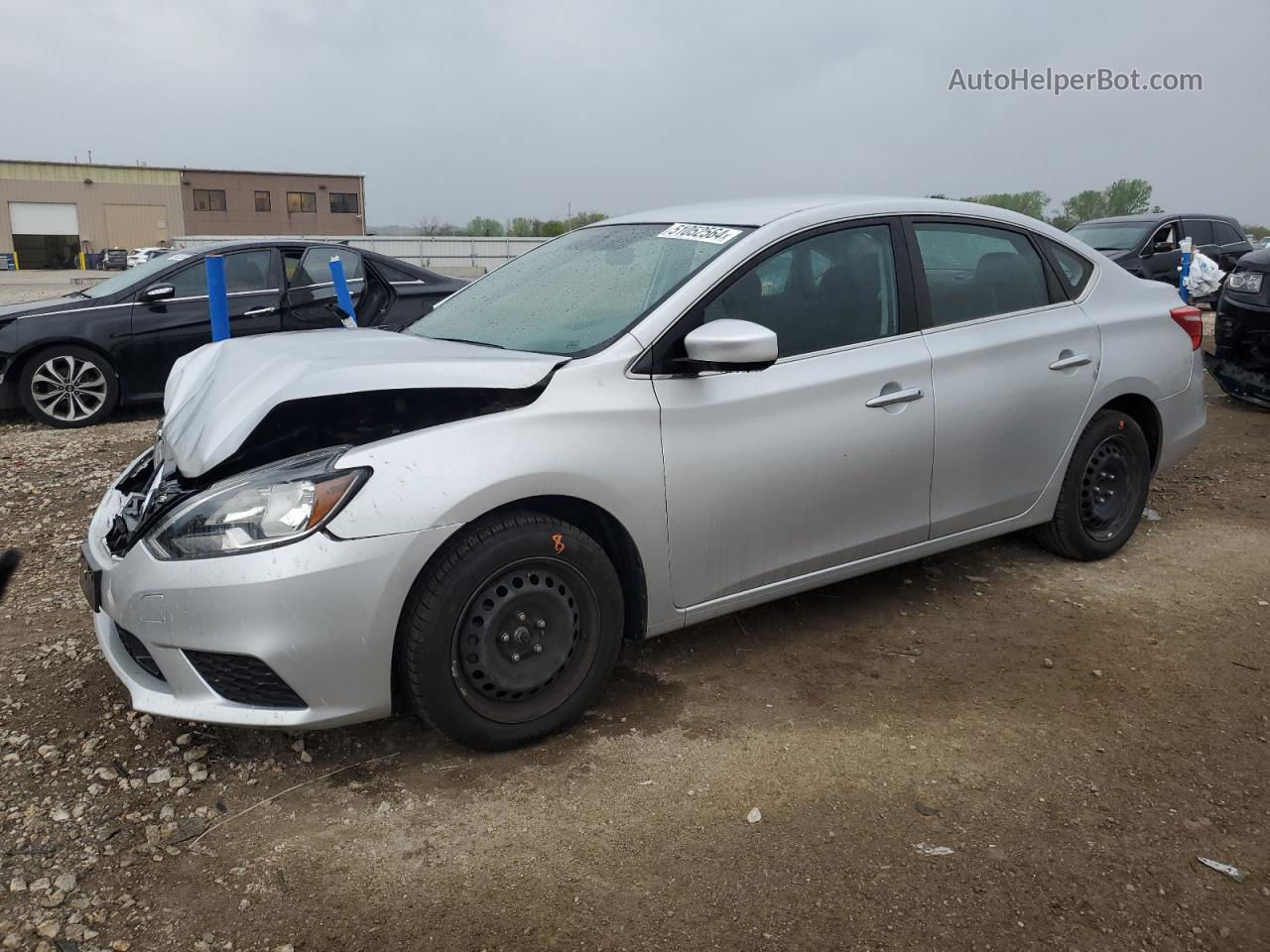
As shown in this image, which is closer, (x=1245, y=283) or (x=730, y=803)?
(x=730, y=803)

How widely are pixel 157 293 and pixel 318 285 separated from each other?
4.11 feet

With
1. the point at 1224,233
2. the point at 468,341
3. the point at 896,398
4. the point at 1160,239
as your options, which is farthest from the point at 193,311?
the point at 1224,233

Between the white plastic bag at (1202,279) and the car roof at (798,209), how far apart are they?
1072 centimetres

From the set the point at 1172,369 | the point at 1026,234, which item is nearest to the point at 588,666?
the point at 1026,234

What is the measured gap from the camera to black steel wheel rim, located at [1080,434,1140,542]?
4.36m

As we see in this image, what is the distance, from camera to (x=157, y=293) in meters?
7.88

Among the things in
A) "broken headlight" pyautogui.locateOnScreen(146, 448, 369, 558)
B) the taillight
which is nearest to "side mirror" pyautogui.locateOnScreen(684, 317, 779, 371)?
"broken headlight" pyautogui.locateOnScreen(146, 448, 369, 558)

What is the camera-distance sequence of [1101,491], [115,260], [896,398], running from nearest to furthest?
[896,398]
[1101,491]
[115,260]

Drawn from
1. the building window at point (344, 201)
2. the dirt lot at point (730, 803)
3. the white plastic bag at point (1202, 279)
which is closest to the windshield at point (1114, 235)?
the white plastic bag at point (1202, 279)

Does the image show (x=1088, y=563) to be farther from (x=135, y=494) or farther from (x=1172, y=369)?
(x=135, y=494)

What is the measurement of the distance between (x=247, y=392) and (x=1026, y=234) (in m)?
3.21

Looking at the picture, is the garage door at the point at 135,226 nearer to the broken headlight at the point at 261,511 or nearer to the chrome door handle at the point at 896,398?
the broken headlight at the point at 261,511

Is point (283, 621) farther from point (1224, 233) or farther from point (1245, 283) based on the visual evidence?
point (1224, 233)

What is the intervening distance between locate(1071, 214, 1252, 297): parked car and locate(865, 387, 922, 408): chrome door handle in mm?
10600
